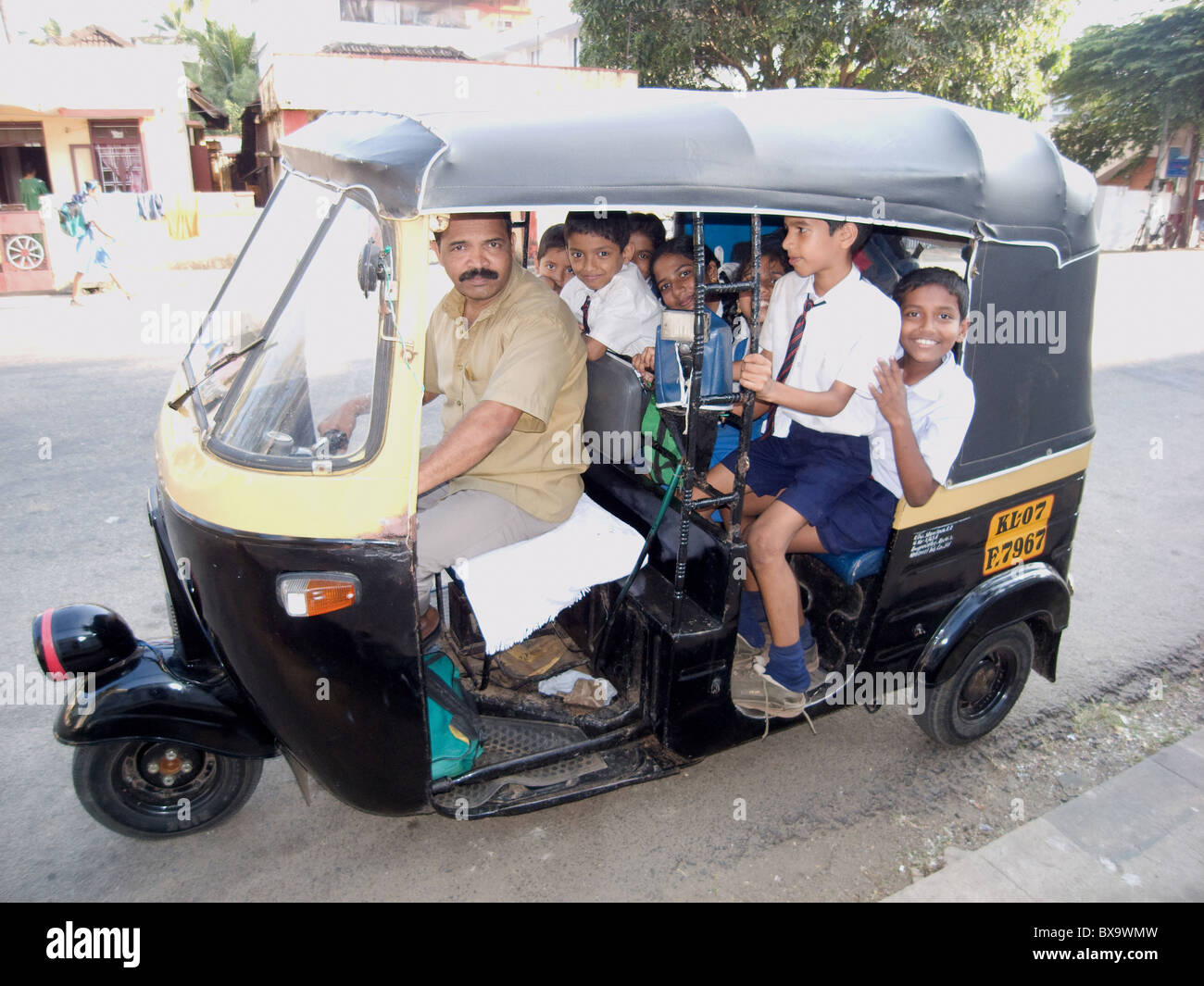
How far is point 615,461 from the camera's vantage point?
3193 millimetres

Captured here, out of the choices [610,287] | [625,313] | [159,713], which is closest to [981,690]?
[625,313]

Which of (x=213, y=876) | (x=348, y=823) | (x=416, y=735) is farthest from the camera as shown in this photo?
(x=348, y=823)

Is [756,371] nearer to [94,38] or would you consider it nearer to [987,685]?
[987,685]

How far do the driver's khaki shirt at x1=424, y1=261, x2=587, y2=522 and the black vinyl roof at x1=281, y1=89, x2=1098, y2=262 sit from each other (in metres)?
0.61

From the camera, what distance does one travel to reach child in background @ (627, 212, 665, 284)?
402 centimetres

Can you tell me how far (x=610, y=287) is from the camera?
352cm

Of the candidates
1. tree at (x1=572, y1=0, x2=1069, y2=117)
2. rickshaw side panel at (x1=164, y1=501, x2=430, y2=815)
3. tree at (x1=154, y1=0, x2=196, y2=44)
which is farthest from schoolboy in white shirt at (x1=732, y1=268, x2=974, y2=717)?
tree at (x1=154, y1=0, x2=196, y2=44)

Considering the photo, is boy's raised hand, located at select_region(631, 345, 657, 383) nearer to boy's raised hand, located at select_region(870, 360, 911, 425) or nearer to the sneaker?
boy's raised hand, located at select_region(870, 360, 911, 425)

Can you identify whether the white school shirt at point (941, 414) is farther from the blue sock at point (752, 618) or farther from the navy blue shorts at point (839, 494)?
the blue sock at point (752, 618)

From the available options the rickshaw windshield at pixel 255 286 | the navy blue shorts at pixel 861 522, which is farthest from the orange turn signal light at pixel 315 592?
the navy blue shorts at pixel 861 522

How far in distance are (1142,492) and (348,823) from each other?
5.70 m

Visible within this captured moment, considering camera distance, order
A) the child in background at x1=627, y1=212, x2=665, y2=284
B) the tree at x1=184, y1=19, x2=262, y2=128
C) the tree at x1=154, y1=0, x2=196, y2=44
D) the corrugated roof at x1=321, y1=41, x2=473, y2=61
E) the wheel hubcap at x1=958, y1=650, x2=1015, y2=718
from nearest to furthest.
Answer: the wheel hubcap at x1=958, y1=650, x2=1015, y2=718 → the child in background at x1=627, y1=212, x2=665, y2=284 → the corrugated roof at x1=321, y1=41, x2=473, y2=61 → the tree at x1=184, y1=19, x2=262, y2=128 → the tree at x1=154, y1=0, x2=196, y2=44

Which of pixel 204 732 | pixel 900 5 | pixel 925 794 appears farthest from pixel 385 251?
pixel 900 5

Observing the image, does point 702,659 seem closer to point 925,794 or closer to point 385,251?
point 925,794
